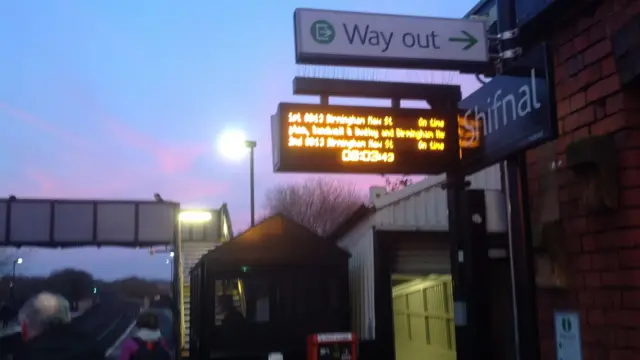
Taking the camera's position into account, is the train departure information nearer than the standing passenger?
Yes

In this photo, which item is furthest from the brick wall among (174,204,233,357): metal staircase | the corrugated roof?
(174,204,233,357): metal staircase

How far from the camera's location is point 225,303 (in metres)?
11.5

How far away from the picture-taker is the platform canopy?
76.8 feet

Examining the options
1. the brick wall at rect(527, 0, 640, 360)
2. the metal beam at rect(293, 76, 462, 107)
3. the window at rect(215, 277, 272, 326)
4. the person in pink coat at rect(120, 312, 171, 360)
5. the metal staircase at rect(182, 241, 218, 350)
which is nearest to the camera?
the brick wall at rect(527, 0, 640, 360)

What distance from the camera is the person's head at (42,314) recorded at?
5.89 m

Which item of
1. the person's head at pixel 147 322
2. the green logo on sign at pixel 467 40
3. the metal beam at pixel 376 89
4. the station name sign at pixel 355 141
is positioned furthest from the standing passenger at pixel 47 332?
the green logo on sign at pixel 467 40

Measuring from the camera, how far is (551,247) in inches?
159

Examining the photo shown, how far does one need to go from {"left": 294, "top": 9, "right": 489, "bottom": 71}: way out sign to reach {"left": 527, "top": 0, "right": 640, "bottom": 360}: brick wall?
743 millimetres

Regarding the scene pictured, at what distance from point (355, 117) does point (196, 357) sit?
8.19 metres

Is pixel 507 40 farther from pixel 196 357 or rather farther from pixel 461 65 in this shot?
pixel 196 357

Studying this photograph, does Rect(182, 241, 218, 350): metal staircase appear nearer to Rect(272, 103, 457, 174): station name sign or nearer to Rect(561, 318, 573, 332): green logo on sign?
Rect(272, 103, 457, 174): station name sign

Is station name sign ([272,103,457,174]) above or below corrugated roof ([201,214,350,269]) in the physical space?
above

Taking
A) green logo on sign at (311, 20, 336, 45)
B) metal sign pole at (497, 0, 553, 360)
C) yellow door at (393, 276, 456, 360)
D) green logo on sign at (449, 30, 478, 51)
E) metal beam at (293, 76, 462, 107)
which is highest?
green logo on sign at (311, 20, 336, 45)

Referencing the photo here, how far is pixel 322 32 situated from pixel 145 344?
9.93ft
